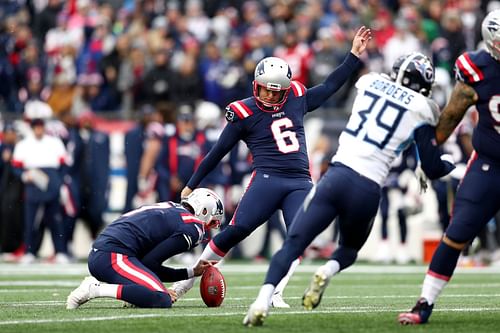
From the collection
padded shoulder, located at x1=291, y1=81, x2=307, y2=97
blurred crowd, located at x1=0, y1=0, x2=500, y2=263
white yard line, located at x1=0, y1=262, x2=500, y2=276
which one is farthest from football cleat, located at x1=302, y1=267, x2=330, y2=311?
blurred crowd, located at x1=0, y1=0, x2=500, y2=263

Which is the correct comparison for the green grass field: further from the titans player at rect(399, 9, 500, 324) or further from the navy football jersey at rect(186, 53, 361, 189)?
the navy football jersey at rect(186, 53, 361, 189)

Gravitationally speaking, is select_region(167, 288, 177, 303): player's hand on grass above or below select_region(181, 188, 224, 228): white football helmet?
below

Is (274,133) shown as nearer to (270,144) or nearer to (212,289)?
(270,144)

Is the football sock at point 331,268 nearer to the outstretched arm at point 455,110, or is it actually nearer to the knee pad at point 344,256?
the knee pad at point 344,256

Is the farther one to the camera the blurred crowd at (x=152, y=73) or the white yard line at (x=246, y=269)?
the blurred crowd at (x=152, y=73)

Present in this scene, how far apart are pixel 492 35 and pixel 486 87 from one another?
0.31 metres

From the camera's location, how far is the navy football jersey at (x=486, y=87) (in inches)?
273

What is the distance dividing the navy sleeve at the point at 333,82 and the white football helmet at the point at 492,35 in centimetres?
183

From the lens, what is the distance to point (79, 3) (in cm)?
1973

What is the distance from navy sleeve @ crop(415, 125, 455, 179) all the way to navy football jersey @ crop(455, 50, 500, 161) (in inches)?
15.9

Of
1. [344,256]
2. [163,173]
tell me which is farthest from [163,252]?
[163,173]

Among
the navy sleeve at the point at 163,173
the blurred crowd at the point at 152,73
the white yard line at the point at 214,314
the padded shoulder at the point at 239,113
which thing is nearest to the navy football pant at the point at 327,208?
the white yard line at the point at 214,314

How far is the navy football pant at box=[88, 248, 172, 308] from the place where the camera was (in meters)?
7.89

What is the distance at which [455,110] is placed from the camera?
6.86 meters
